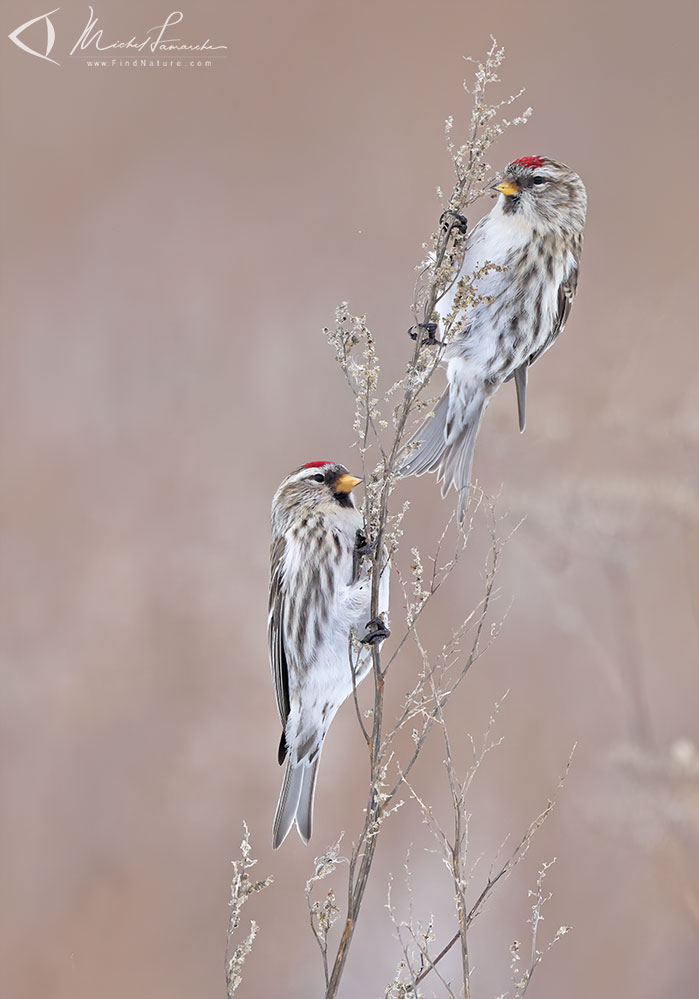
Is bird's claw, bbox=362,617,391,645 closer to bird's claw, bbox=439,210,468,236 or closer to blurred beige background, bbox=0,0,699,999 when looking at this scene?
bird's claw, bbox=439,210,468,236

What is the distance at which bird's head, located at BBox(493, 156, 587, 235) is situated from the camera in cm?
176

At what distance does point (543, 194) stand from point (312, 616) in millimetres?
824

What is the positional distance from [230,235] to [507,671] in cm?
138

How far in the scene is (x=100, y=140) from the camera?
9.28 feet

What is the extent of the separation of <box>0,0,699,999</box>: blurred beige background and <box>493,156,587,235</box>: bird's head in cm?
72

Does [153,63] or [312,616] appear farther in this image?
[153,63]

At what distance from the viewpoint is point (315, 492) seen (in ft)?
5.49

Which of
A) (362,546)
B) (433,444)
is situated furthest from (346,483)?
(433,444)

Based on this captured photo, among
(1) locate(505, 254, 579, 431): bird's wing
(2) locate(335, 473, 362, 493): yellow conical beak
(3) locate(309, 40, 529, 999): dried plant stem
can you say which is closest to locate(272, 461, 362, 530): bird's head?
(2) locate(335, 473, 362, 493): yellow conical beak

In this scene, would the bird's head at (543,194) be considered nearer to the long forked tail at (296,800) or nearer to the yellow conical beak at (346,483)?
the yellow conical beak at (346,483)

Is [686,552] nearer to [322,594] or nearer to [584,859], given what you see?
[584,859]

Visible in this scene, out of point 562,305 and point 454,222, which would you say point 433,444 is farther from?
point 454,222

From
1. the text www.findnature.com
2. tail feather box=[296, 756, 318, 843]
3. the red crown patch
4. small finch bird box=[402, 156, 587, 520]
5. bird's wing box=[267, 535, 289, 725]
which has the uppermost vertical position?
the text www.findnature.com

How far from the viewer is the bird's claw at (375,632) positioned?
4.37 feet
